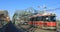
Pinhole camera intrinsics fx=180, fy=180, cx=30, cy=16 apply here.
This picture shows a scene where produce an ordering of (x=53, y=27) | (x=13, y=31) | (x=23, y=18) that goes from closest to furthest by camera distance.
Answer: (x=13, y=31)
(x=53, y=27)
(x=23, y=18)

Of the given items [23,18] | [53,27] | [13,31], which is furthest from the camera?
[23,18]

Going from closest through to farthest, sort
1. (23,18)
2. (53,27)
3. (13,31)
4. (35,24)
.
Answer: (13,31) < (53,27) < (35,24) < (23,18)

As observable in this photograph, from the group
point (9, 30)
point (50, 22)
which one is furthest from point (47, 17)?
point (9, 30)

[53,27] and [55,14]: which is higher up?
[55,14]

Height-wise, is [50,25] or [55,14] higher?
[55,14]

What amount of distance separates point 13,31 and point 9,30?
526 mm

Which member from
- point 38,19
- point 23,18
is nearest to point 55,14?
point 38,19

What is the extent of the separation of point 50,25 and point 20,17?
818 inches

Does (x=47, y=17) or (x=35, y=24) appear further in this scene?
(x=35, y=24)

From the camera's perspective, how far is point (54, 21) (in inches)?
1198

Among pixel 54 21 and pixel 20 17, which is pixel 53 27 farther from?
pixel 20 17

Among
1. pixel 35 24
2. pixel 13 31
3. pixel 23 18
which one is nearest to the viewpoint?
pixel 13 31

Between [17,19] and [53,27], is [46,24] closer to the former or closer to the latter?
[53,27]

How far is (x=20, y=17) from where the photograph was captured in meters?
50.5
